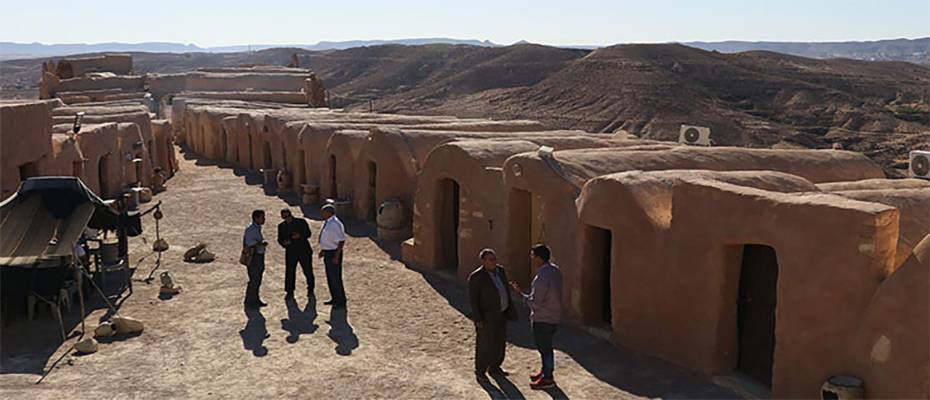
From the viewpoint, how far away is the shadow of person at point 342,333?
10656mm

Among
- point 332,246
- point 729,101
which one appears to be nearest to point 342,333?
point 332,246

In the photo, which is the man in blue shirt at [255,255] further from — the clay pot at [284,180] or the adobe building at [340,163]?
the clay pot at [284,180]

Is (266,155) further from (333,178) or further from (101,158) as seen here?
(333,178)

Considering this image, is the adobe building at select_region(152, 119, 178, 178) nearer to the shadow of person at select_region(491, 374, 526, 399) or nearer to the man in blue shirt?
the man in blue shirt

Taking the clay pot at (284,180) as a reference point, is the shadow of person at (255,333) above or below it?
below

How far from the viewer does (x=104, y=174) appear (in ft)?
70.0

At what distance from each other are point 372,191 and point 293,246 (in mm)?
6728

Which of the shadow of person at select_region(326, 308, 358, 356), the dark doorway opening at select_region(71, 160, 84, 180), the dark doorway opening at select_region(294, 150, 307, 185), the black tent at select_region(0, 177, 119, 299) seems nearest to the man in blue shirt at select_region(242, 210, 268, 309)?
the shadow of person at select_region(326, 308, 358, 356)

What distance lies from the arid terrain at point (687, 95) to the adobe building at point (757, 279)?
28622 mm

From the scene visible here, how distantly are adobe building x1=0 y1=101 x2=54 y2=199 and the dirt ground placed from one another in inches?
108

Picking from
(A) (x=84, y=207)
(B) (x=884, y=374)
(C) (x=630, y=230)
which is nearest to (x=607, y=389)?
(C) (x=630, y=230)

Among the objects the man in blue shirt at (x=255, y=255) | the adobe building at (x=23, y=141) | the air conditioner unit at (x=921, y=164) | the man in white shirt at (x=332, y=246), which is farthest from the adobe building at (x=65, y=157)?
the air conditioner unit at (x=921, y=164)

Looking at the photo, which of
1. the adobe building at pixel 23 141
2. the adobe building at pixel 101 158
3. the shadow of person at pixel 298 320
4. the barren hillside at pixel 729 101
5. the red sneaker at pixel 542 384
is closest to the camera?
the red sneaker at pixel 542 384

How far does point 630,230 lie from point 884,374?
10.6 feet
